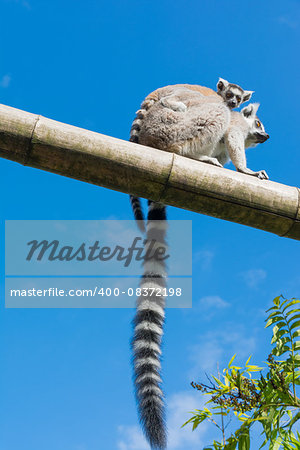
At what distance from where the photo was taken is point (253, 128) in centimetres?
521

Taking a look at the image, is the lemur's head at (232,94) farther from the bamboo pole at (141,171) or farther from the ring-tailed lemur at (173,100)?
the bamboo pole at (141,171)

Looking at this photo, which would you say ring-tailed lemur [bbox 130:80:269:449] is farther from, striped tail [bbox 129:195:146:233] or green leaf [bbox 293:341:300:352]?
green leaf [bbox 293:341:300:352]

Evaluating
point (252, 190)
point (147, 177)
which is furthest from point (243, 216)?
point (147, 177)

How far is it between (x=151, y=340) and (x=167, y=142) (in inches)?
75.1

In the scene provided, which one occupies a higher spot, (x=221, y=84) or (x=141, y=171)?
(x=221, y=84)

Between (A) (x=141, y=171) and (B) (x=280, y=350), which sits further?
(A) (x=141, y=171)

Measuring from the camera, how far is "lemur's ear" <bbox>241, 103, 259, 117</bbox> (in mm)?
5258

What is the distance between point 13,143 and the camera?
9.59 feet

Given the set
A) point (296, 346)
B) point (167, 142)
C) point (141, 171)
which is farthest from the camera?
point (167, 142)

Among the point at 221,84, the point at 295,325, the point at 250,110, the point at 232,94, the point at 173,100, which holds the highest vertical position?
the point at 221,84

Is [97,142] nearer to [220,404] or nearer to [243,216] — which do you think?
[243,216]

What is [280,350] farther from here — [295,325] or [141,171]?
[141,171]

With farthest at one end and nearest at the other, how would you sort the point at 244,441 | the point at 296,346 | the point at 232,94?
the point at 232,94 < the point at 296,346 < the point at 244,441

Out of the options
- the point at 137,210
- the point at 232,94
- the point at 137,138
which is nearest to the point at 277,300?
the point at 137,210
